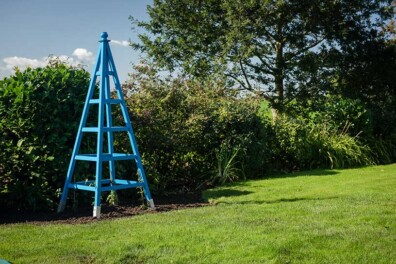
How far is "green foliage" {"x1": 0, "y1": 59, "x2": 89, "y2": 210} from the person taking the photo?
7.76 meters

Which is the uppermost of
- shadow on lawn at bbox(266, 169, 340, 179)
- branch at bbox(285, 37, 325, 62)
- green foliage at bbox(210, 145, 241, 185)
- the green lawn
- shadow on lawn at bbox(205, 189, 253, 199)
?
branch at bbox(285, 37, 325, 62)

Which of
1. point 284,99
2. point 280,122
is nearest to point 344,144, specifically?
point 280,122

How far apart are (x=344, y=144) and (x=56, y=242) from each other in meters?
9.46

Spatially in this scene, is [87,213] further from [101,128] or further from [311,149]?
[311,149]

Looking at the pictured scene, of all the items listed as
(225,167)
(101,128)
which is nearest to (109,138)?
(101,128)

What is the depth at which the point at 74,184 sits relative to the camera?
7.54 metres

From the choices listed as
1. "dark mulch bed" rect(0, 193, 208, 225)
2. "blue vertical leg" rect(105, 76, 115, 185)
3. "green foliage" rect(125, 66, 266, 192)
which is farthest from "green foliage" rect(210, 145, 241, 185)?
"blue vertical leg" rect(105, 76, 115, 185)

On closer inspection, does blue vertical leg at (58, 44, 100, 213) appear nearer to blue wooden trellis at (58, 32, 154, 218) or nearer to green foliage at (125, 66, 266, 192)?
blue wooden trellis at (58, 32, 154, 218)

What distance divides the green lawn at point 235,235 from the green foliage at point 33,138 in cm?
121

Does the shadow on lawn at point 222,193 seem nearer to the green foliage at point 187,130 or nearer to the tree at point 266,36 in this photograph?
the green foliage at point 187,130

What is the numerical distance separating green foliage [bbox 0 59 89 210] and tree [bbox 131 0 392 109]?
24.7ft

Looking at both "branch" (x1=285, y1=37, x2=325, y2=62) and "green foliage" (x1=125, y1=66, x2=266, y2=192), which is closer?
"green foliage" (x1=125, y1=66, x2=266, y2=192)

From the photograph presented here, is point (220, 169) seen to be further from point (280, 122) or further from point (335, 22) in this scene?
point (335, 22)

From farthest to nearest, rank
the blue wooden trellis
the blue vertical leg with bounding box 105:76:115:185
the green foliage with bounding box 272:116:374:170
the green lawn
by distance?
1. the green foliage with bounding box 272:116:374:170
2. the blue vertical leg with bounding box 105:76:115:185
3. the blue wooden trellis
4. the green lawn
